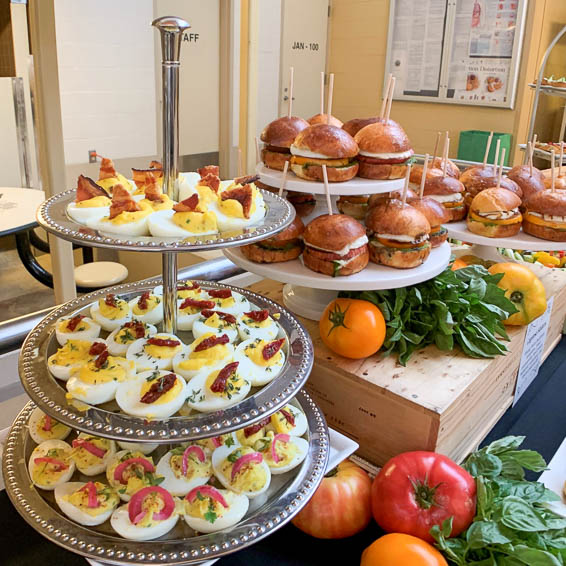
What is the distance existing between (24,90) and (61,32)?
735mm

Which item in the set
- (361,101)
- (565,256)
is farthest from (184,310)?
(361,101)

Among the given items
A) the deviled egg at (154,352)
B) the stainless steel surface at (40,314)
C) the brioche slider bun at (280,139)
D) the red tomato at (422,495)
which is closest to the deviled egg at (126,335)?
the deviled egg at (154,352)

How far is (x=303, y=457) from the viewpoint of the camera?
0.95 meters

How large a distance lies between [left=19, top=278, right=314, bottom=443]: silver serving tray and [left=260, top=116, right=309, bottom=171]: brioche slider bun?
562 mm

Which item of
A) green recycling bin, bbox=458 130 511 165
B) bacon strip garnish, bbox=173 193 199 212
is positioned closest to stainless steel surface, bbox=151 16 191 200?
bacon strip garnish, bbox=173 193 199 212

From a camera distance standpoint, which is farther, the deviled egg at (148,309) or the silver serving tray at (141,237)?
the deviled egg at (148,309)

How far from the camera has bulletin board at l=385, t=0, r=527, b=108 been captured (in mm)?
4621

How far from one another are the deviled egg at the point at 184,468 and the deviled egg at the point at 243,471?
0.02m

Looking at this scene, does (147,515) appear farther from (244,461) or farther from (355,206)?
(355,206)

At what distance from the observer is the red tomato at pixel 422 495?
36.9 inches

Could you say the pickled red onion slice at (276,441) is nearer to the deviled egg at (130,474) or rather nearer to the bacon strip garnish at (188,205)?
the deviled egg at (130,474)

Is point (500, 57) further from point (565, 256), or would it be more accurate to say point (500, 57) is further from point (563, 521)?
point (563, 521)

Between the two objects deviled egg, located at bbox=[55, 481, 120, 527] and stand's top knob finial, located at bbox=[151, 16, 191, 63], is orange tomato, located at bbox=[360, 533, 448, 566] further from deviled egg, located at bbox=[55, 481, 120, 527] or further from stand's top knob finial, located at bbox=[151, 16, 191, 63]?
stand's top knob finial, located at bbox=[151, 16, 191, 63]

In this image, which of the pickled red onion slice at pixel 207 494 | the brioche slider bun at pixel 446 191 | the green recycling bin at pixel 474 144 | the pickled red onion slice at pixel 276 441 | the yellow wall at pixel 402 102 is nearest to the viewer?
the pickled red onion slice at pixel 207 494
